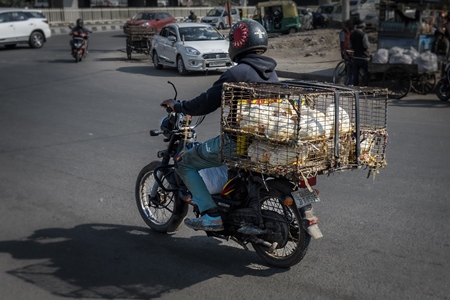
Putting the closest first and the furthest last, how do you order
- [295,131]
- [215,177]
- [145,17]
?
[295,131] < [215,177] < [145,17]

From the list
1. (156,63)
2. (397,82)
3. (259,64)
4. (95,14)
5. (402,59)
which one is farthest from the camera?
(95,14)

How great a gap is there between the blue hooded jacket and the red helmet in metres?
0.07

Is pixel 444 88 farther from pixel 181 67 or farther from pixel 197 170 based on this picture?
pixel 197 170

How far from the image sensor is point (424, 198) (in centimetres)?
668

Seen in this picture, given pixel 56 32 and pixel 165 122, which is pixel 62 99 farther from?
pixel 56 32

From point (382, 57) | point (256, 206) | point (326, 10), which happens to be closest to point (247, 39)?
point (256, 206)

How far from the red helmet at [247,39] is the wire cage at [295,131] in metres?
0.35

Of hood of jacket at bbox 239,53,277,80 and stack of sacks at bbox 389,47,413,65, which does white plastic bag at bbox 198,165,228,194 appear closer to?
hood of jacket at bbox 239,53,277,80

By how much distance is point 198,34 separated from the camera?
69.3ft

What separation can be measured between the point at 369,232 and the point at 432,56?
9849 millimetres

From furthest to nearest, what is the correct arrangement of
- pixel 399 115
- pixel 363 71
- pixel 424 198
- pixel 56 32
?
1. pixel 56 32
2. pixel 363 71
3. pixel 399 115
4. pixel 424 198

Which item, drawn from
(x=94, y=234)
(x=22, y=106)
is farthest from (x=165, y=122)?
(x=22, y=106)

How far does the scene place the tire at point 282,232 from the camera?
15.1ft

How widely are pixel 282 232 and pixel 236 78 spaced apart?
123cm
